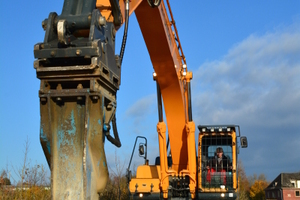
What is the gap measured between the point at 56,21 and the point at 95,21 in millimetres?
403

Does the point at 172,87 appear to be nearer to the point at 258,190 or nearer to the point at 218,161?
the point at 218,161

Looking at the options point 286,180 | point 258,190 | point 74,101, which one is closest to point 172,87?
point 74,101

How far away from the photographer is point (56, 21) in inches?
149

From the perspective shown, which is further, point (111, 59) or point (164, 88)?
point (164, 88)

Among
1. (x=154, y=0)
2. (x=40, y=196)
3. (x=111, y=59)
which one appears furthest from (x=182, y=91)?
(x=111, y=59)

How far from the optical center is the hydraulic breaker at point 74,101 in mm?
3535

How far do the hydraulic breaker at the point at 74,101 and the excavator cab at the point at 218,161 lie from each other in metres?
6.67

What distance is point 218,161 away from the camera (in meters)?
10.2

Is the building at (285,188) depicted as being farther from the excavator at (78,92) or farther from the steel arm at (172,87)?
the excavator at (78,92)

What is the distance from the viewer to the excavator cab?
9891 mm

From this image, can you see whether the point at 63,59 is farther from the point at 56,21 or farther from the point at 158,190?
the point at 158,190

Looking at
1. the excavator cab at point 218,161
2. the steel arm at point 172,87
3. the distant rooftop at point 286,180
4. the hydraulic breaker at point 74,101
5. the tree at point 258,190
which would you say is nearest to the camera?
the hydraulic breaker at point 74,101

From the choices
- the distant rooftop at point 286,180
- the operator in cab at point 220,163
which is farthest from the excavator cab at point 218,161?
the distant rooftop at point 286,180

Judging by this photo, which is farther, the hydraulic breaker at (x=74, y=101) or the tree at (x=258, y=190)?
the tree at (x=258, y=190)
